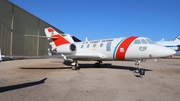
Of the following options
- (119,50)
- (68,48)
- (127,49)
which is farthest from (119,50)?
(68,48)

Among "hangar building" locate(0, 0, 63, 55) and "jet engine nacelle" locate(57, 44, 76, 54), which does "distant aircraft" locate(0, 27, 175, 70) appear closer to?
"jet engine nacelle" locate(57, 44, 76, 54)

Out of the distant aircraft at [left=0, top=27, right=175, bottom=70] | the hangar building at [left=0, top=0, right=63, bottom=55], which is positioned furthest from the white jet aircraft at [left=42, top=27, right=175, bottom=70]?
the hangar building at [left=0, top=0, right=63, bottom=55]

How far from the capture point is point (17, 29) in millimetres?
24469

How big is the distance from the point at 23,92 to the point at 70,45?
10.5m

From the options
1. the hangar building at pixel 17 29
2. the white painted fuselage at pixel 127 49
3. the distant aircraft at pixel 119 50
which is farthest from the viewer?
the hangar building at pixel 17 29

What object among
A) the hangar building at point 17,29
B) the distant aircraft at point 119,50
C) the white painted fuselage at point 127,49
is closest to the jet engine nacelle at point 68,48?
the distant aircraft at point 119,50

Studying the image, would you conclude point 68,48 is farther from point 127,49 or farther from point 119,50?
point 127,49

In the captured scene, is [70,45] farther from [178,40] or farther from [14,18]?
[178,40]

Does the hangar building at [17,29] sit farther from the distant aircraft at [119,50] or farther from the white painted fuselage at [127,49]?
the white painted fuselage at [127,49]

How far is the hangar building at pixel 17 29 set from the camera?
2135 centimetres

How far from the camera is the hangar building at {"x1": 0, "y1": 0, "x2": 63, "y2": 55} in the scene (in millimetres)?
21355

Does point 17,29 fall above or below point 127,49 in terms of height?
above

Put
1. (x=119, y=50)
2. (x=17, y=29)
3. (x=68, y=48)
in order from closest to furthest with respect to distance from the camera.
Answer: (x=119, y=50)
(x=68, y=48)
(x=17, y=29)

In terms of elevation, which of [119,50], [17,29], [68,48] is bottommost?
[119,50]
